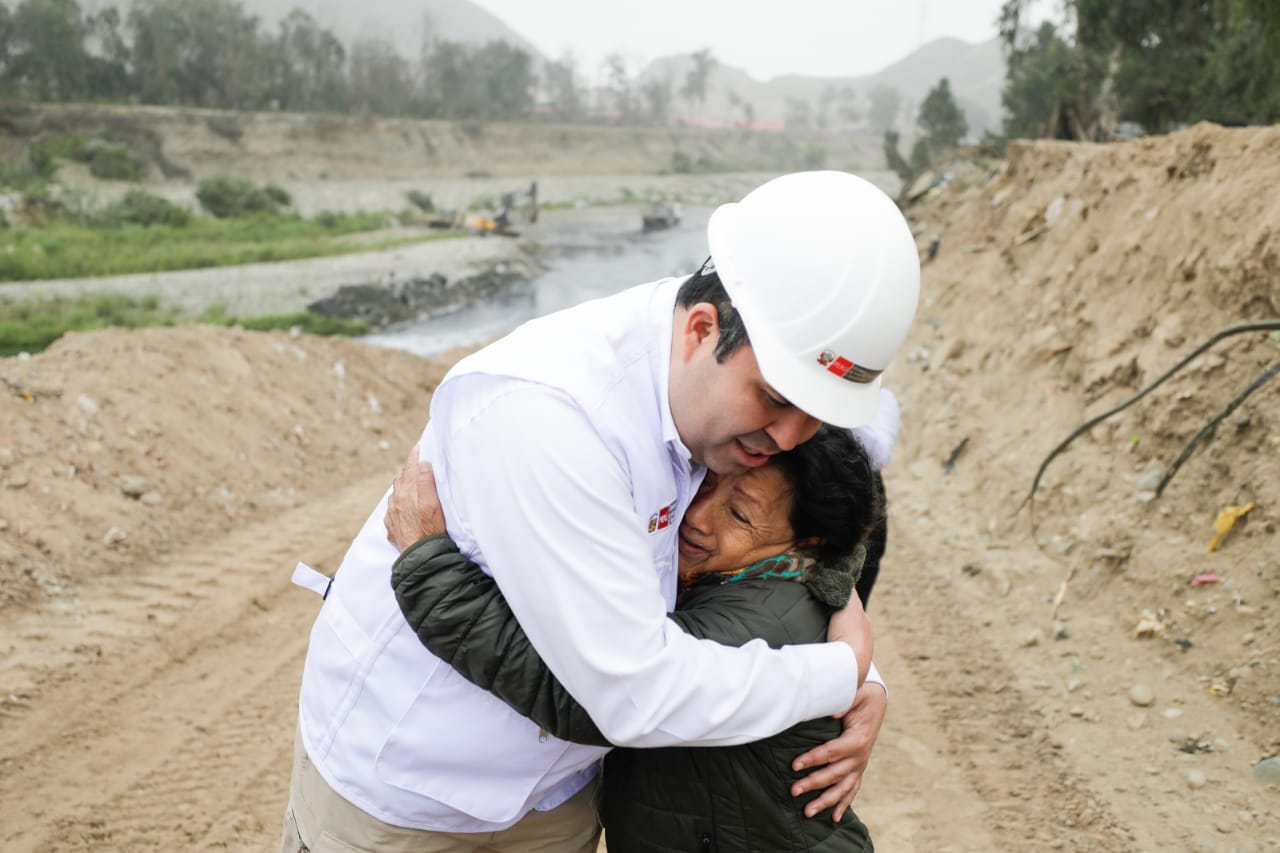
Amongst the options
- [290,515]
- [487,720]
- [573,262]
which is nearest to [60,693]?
[290,515]

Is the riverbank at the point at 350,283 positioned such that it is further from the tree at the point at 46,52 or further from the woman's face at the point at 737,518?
the woman's face at the point at 737,518

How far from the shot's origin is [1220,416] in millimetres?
5016

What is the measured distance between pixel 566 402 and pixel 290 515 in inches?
274

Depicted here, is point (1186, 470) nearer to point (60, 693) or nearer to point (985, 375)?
point (985, 375)

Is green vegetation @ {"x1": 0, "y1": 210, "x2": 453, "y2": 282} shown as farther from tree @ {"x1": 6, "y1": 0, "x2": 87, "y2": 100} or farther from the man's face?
the man's face

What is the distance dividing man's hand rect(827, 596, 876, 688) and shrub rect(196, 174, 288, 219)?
3896 cm

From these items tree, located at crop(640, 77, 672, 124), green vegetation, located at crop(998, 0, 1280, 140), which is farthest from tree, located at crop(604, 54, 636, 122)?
green vegetation, located at crop(998, 0, 1280, 140)

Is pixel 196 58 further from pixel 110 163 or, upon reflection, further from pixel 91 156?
pixel 110 163

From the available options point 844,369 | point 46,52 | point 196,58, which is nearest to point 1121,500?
point 844,369

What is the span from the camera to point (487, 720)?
1.87 meters

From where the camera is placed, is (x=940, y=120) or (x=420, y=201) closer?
(x=940, y=120)

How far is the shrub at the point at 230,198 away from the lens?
124ft

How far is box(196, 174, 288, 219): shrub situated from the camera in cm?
3784

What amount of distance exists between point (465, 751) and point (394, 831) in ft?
0.91
